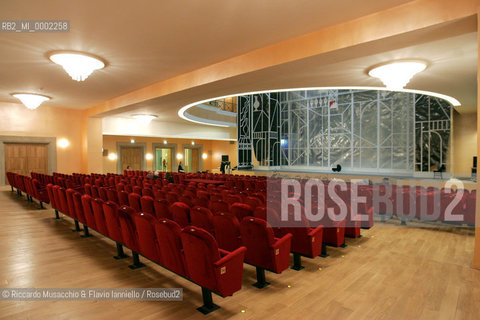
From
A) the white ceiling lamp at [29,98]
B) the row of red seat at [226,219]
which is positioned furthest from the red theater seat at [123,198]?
the white ceiling lamp at [29,98]

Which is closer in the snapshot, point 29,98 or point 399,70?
point 399,70

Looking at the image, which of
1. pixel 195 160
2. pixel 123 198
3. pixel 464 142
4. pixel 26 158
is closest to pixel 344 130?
pixel 464 142

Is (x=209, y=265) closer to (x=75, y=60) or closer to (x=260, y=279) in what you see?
(x=260, y=279)

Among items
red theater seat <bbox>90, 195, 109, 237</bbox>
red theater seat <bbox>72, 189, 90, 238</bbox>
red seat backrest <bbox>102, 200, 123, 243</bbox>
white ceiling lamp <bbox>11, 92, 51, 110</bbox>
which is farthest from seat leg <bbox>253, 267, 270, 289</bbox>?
white ceiling lamp <bbox>11, 92, 51, 110</bbox>

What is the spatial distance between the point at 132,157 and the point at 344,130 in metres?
13.9

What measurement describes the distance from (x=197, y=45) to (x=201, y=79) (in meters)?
1.57

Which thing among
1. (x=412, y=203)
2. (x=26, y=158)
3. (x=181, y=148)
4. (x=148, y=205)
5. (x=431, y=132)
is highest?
(x=431, y=132)

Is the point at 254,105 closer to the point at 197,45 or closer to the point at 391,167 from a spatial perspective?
the point at 391,167

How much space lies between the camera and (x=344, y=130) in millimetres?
15430

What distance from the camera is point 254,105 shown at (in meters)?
17.5

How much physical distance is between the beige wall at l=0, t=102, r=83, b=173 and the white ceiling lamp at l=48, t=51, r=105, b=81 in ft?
26.4

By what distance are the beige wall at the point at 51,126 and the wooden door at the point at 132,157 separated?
4542 millimetres

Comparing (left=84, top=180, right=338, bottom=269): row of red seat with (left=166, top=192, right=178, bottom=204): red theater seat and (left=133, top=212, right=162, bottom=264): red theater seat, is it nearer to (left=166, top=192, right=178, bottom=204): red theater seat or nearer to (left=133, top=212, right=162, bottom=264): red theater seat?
(left=166, top=192, right=178, bottom=204): red theater seat

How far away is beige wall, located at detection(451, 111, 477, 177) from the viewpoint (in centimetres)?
1259
